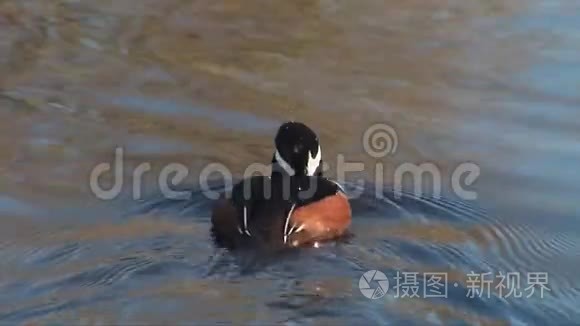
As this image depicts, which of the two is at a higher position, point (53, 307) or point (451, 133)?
point (451, 133)

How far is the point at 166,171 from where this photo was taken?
10.1 m

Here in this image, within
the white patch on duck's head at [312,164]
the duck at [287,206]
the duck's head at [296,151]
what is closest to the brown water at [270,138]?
the duck at [287,206]

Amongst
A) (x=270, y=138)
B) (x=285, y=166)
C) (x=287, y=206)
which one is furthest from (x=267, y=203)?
(x=270, y=138)

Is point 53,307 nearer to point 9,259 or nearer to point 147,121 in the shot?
point 9,259

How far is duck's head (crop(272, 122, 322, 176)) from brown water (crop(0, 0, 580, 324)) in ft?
1.93

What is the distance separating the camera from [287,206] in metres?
8.77

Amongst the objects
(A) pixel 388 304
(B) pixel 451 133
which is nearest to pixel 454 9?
(B) pixel 451 133

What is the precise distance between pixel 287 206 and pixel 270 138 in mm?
2132

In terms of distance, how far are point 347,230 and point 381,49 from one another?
4.16m

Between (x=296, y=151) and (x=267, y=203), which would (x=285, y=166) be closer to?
(x=296, y=151)

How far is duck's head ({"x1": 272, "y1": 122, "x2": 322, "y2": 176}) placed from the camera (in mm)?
9102

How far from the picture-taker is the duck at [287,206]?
8.65 metres

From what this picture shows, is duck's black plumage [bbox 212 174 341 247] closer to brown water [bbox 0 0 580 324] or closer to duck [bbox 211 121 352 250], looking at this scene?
duck [bbox 211 121 352 250]

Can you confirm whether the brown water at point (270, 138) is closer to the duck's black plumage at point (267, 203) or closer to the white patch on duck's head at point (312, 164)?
the duck's black plumage at point (267, 203)
